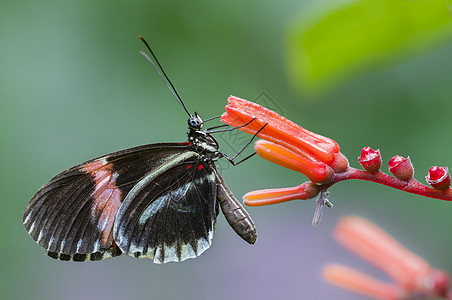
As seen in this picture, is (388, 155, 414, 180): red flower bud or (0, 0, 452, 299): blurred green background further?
(0, 0, 452, 299): blurred green background

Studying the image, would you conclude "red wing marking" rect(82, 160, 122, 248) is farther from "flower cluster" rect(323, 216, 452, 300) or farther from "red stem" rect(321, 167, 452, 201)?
"red stem" rect(321, 167, 452, 201)

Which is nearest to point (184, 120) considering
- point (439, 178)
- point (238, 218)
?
point (238, 218)

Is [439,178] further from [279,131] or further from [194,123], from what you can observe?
[194,123]

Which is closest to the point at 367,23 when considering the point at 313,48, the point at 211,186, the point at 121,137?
the point at 313,48

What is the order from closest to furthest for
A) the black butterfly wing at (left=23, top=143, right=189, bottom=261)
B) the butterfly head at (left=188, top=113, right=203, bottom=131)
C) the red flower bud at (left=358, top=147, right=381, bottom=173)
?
the red flower bud at (left=358, top=147, right=381, bottom=173), the black butterfly wing at (left=23, top=143, right=189, bottom=261), the butterfly head at (left=188, top=113, right=203, bottom=131)

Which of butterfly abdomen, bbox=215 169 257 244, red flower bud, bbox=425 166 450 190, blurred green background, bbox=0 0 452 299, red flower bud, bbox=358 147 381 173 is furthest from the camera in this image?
blurred green background, bbox=0 0 452 299

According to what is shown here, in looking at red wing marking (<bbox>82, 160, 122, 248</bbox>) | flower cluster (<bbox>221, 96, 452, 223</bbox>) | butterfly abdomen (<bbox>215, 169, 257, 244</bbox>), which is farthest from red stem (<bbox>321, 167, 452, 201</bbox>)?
red wing marking (<bbox>82, 160, 122, 248</bbox>)
